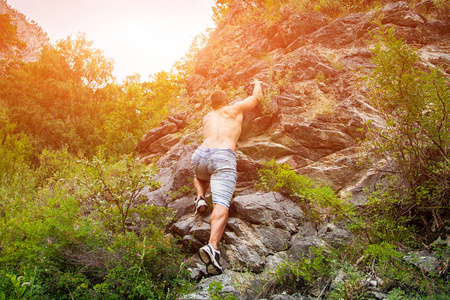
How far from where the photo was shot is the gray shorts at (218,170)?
158 inches

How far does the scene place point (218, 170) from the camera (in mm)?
4223

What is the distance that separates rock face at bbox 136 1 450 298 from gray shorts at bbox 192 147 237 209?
1.25 ft

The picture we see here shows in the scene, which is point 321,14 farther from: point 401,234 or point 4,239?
point 4,239

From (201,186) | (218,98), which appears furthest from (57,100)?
(201,186)

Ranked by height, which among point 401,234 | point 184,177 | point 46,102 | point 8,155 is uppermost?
point 46,102

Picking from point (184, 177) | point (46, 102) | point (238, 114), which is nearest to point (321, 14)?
point (238, 114)

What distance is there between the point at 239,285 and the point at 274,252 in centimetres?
83

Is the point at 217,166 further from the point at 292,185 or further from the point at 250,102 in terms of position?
the point at 250,102

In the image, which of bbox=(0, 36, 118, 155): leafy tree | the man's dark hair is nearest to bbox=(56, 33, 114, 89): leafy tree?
bbox=(0, 36, 118, 155): leafy tree

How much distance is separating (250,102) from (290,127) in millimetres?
987

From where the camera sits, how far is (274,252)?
144 inches

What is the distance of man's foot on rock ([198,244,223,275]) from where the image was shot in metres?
3.32

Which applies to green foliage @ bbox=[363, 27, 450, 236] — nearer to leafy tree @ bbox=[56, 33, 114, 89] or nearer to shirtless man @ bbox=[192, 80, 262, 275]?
shirtless man @ bbox=[192, 80, 262, 275]

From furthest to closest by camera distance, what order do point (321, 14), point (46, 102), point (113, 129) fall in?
point (46, 102) → point (113, 129) → point (321, 14)
